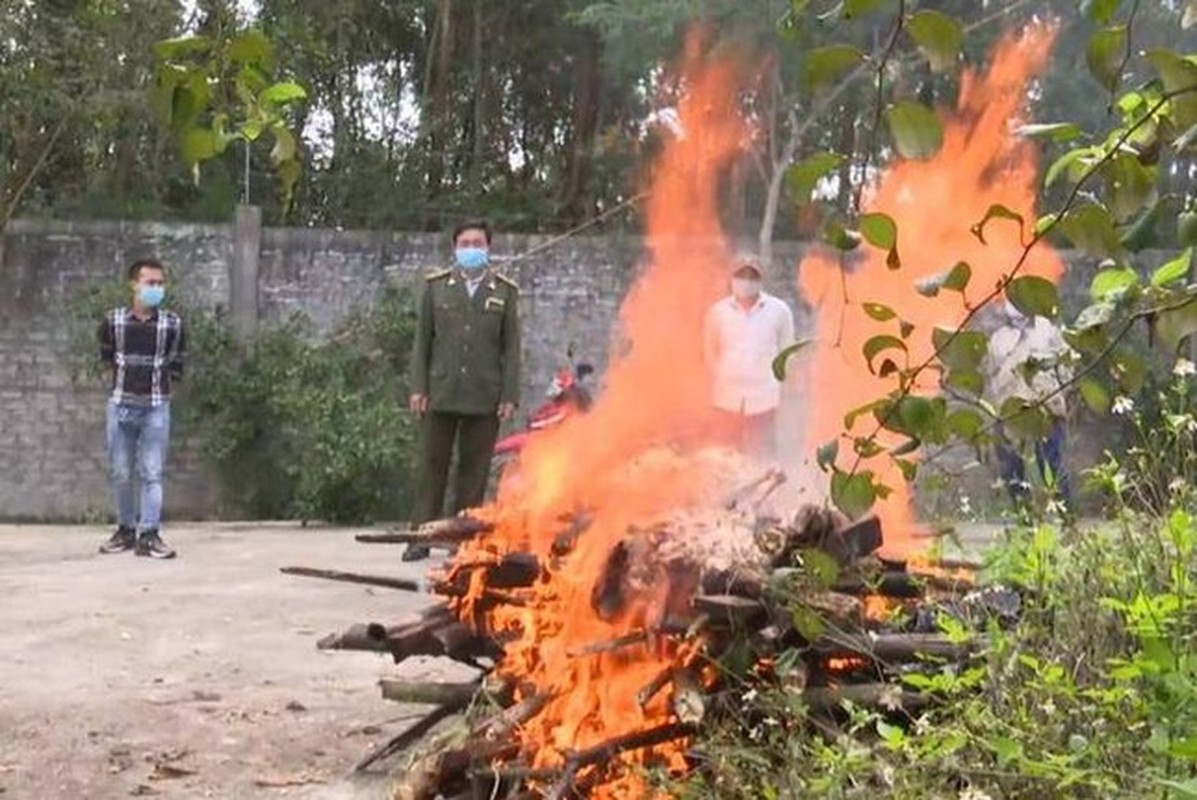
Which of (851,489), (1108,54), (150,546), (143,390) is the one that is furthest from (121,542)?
(1108,54)

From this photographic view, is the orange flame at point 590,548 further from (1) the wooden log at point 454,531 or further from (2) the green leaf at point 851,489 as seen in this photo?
(2) the green leaf at point 851,489

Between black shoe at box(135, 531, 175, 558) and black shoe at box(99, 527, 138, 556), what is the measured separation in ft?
0.89

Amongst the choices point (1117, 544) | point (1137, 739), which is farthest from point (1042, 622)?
point (1137, 739)

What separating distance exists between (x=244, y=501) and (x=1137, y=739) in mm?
10628

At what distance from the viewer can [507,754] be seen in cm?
391

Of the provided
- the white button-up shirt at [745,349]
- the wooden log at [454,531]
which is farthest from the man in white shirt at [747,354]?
the wooden log at [454,531]

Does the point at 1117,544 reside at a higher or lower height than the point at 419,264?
lower

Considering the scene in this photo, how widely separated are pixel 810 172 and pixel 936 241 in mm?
5481

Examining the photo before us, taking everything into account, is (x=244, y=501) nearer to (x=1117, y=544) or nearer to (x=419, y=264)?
(x=419, y=264)

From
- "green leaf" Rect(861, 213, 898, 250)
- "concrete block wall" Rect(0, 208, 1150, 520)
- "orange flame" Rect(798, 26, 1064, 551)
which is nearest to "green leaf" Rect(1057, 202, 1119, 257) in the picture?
"green leaf" Rect(861, 213, 898, 250)

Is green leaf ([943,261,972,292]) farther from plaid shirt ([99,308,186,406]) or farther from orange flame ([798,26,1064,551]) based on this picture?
plaid shirt ([99,308,186,406])

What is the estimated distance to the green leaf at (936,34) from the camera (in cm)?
158

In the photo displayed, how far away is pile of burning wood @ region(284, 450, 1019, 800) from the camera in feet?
12.0

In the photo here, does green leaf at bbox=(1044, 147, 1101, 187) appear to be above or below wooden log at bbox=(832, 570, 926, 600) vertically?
above
